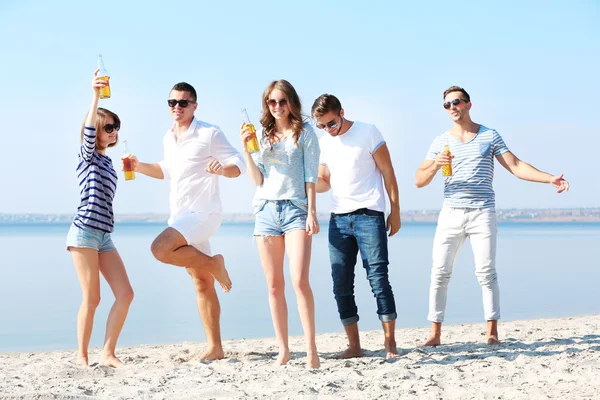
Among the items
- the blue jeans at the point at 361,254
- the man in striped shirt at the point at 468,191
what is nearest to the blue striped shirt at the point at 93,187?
the blue jeans at the point at 361,254

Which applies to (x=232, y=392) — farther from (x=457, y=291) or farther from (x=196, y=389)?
(x=457, y=291)

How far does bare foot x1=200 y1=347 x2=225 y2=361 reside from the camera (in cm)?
523

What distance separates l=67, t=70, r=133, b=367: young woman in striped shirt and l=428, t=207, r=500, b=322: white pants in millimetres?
2346

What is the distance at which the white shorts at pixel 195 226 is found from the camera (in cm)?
494

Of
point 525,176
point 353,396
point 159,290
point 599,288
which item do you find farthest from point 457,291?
point 353,396

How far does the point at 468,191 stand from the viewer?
18.2ft

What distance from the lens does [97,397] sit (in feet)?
13.3

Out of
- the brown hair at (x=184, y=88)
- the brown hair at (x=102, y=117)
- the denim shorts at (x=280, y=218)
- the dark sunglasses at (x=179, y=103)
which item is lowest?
the denim shorts at (x=280, y=218)

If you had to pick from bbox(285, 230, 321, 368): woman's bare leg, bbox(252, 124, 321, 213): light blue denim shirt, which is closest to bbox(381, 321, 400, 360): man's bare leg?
bbox(285, 230, 321, 368): woman's bare leg

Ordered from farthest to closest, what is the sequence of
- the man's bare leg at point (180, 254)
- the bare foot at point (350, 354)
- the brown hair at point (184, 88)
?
the bare foot at point (350, 354), the brown hair at point (184, 88), the man's bare leg at point (180, 254)

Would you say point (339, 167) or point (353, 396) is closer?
point (353, 396)

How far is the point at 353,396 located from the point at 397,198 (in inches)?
61.7

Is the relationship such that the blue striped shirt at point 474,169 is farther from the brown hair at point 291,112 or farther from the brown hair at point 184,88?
the brown hair at point 184,88

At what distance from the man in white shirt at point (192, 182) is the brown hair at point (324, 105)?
2.03ft
